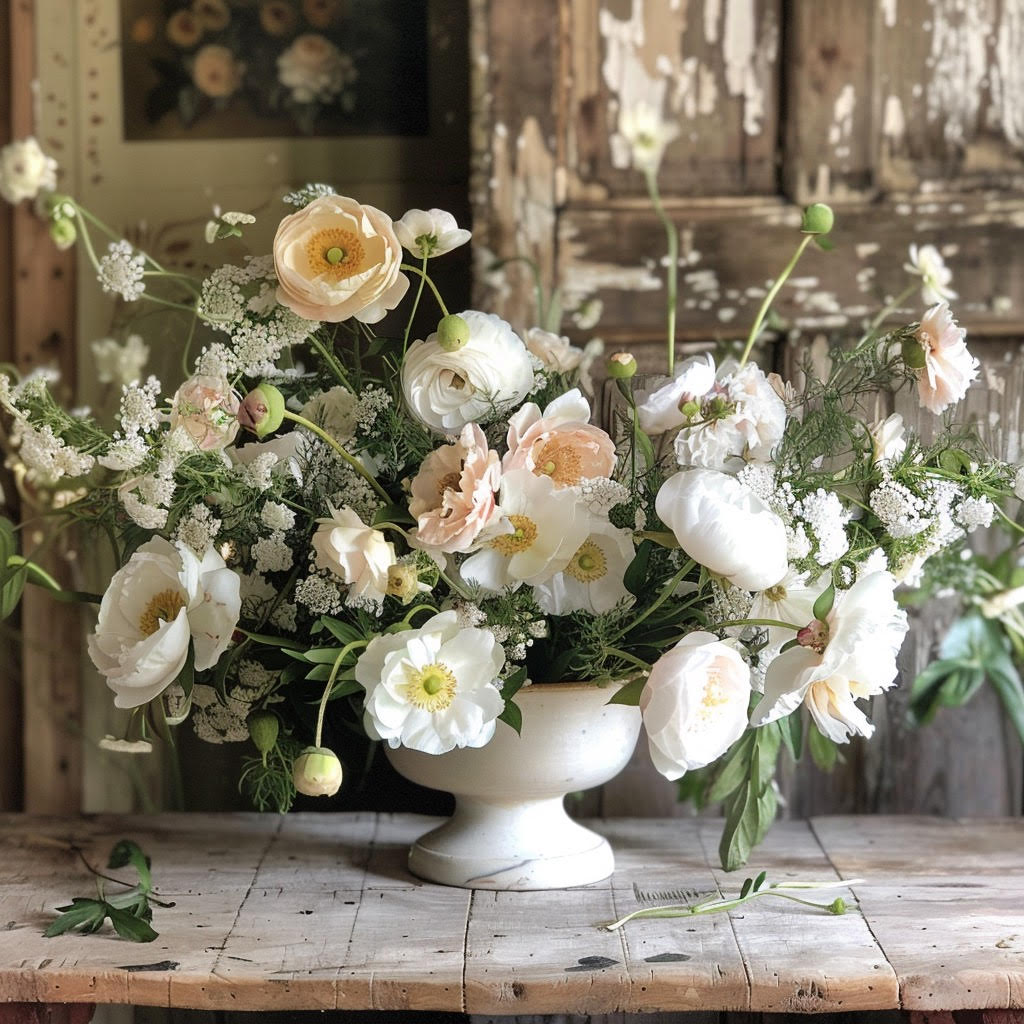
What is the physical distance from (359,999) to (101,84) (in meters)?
1.05

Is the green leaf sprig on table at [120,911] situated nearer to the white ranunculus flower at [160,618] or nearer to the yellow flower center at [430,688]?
the white ranunculus flower at [160,618]

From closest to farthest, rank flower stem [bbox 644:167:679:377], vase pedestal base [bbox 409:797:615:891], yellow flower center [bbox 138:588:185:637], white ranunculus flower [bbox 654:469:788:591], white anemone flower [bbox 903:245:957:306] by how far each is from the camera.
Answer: white ranunculus flower [bbox 654:469:788:591]
yellow flower center [bbox 138:588:185:637]
vase pedestal base [bbox 409:797:615:891]
white anemone flower [bbox 903:245:957:306]
flower stem [bbox 644:167:679:377]

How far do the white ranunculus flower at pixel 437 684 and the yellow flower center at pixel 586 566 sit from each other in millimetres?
86

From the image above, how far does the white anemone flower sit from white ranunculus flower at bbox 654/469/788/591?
38 cm

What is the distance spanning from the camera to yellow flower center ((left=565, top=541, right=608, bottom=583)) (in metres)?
0.93

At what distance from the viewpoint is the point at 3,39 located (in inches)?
55.0

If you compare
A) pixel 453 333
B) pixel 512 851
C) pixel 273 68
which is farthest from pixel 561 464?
pixel 273 68

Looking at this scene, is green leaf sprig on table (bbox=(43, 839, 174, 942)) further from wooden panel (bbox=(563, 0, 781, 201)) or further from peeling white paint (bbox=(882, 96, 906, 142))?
peeling white paint (bbox=(882, 96, 906, 142))

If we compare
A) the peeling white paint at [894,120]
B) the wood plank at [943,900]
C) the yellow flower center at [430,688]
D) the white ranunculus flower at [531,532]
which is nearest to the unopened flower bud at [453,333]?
the white ranunculus flower at [531,532]

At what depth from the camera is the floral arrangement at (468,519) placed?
0.85 m

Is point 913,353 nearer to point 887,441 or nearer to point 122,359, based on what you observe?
point 887,441

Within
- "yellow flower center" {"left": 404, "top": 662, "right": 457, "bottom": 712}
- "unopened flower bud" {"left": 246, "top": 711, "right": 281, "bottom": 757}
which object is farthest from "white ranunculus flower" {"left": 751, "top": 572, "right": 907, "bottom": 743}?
"unopened flower bud" {"left": 246, "top": 711, "right": 281, "bottom": 757}

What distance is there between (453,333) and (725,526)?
0.25m

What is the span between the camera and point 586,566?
3.05ft
